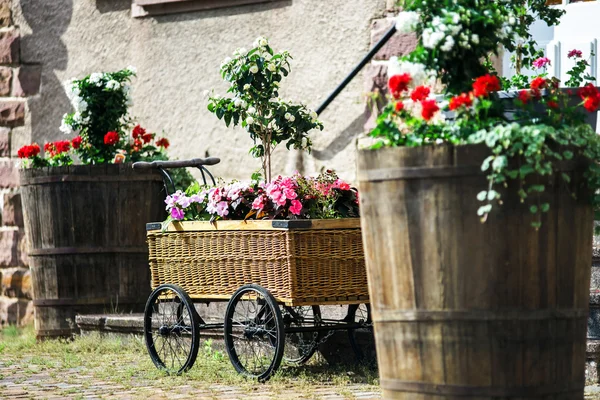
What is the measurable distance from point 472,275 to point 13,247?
250 inches

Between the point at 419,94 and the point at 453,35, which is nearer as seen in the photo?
the point at 453,35

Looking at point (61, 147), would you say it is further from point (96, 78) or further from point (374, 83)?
point (374, 83)

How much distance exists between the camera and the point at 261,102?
6.04 meters

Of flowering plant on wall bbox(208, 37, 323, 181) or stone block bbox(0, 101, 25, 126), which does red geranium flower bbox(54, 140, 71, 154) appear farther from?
flowering plant on wall bbox(208, 37, 323, 181)

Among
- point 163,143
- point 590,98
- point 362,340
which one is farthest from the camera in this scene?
point 163,143

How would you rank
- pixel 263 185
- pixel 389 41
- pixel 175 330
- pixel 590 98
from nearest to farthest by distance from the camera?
pixel 590 98
pixel 263 185
pixel 175 330
pixel 389 41

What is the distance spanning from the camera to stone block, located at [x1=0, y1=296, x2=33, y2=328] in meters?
9.06

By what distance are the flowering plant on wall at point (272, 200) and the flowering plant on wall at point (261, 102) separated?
0.39 metres

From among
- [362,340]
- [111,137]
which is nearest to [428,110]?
[362,340]

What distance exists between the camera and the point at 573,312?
3.62 metres

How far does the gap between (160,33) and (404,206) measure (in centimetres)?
529

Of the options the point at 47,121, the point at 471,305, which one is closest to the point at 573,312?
the point at 471,305

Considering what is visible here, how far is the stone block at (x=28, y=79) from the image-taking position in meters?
9.13

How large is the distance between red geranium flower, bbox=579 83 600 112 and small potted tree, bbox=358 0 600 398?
0.72 ft
